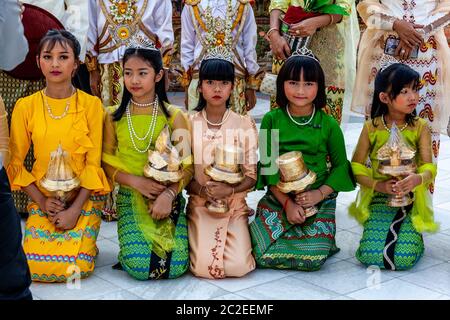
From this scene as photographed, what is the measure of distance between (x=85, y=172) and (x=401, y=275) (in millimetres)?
1485

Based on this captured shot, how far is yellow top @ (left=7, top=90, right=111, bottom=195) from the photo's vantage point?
3.59 meters

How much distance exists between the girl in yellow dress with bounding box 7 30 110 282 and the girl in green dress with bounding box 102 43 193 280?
11 cm

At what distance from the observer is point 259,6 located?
9.66 meters

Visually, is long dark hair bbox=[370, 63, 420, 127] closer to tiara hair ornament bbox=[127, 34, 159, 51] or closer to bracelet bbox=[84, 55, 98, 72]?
tiara hair ornament bbox=[127, 34, 159, 51]

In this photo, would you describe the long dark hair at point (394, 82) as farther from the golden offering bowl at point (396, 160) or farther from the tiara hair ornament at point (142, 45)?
the tiara hair ornament at point (142, 45)

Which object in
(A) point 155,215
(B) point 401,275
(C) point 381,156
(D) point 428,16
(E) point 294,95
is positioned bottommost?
(B) point 401,275

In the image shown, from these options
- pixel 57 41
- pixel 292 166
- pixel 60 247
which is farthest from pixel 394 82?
pixel 60 247

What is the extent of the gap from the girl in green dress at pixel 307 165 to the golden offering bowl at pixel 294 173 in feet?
0.22

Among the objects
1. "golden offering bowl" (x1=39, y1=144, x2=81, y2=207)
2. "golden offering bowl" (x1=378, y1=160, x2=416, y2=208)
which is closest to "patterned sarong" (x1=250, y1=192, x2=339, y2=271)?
"golden offering bowl" (x1=378, y1=160, x2=416, y2=208)

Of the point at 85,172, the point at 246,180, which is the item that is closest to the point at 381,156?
the point at 246,180

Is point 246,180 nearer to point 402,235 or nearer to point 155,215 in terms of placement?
point 155,215

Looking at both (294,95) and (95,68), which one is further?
(95,68)

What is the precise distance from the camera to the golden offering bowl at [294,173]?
3627 mm

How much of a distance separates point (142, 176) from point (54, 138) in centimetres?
43
